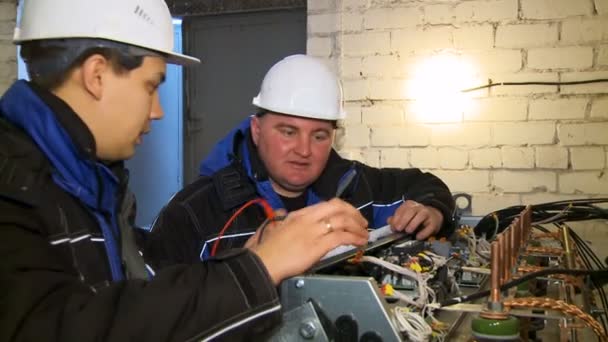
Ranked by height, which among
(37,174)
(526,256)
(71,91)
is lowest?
(526,256)

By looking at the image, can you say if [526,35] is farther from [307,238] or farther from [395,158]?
[307,238]

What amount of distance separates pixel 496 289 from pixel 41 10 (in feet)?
2.50

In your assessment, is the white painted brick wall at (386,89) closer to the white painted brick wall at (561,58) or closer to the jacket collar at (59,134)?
the white painted brick wall at (561,58)

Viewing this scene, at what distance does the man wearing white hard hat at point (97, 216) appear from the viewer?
64 cm

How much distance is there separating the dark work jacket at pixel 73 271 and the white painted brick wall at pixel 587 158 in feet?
5.91

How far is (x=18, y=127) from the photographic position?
2.61 ft

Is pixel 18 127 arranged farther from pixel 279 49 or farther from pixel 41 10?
pixel 279 49

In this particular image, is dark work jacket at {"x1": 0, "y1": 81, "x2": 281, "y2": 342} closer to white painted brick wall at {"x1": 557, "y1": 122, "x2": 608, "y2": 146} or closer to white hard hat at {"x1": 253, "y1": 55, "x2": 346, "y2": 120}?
white hard hat at {"x1": 253, "y1": 55, "x2": 346, "y2": 120}

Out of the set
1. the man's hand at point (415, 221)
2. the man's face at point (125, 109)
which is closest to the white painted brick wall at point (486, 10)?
the man's hand at point (415, 221)

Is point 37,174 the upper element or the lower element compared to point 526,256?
upper

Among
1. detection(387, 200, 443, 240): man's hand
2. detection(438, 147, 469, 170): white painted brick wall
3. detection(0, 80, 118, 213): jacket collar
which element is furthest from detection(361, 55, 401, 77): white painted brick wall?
detection(0, 80, 118, 213): jacket collar

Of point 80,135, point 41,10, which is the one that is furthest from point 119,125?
point 41,10

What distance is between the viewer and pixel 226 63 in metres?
2.89

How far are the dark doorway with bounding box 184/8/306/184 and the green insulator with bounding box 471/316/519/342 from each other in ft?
7.36
